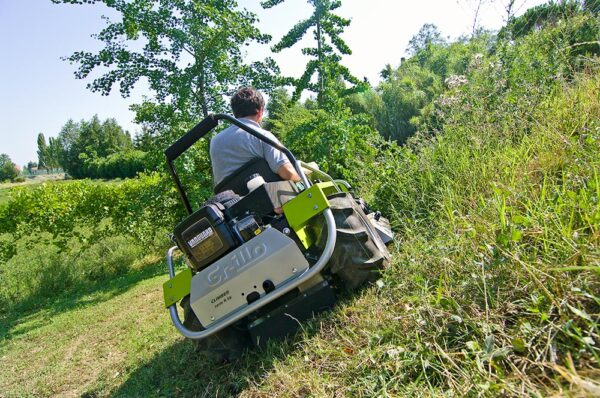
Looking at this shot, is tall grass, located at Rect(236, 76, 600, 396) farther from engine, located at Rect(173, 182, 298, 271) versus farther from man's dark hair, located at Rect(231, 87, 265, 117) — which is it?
man's dark hair, located at Rect(231, 87, 265, 117)

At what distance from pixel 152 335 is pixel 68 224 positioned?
4.94 m

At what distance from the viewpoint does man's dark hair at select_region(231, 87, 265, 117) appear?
3.20m

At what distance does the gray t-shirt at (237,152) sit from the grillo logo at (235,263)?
718 millimetres

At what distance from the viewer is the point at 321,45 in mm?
7270

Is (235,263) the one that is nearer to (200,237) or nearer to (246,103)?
(200,237)

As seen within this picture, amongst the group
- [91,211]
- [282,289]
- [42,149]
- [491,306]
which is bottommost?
[491,306]

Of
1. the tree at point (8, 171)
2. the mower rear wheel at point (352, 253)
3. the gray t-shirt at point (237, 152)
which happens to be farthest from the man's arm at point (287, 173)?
the tree at point (8, 171)

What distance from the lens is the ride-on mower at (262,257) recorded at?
2.09 m

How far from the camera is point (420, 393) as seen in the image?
1499mm

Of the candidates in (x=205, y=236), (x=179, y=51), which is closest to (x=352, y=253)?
(x=205, y=236)

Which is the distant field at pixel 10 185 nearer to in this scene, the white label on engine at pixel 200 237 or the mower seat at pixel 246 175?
the mower seat at pixel 246 175

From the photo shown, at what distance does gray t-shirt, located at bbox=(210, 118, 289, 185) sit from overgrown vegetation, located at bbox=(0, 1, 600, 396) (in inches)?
41.9

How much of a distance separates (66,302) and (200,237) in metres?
5.69

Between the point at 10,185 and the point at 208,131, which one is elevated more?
the point at 10,185
